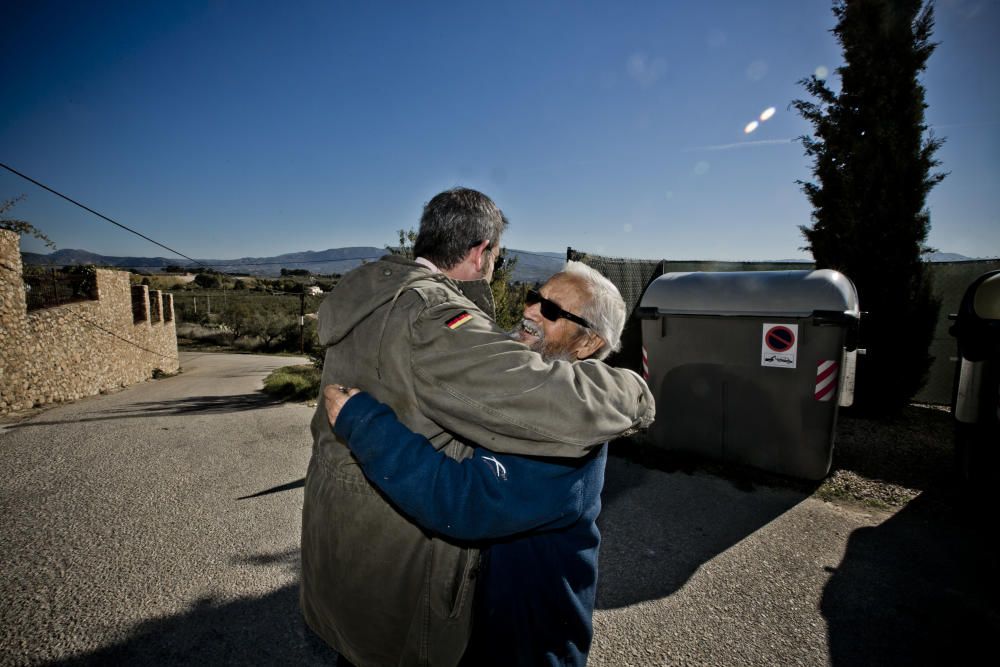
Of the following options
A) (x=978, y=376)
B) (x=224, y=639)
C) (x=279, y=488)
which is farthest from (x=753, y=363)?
(x=279, y=488)

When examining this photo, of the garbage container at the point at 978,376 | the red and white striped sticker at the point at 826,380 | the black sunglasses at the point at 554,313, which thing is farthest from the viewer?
the red and white striped sticker at the point at 826,380

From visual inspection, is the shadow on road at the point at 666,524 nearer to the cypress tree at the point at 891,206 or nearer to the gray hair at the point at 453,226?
the gray hair at the point at 453,226

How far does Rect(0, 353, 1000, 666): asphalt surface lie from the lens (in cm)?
271

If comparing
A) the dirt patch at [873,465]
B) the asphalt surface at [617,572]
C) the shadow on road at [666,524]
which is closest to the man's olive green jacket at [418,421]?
the asphalt surface at [617,572]

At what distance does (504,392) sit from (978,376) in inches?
193

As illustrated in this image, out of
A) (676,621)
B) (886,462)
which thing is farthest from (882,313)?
(676,621)

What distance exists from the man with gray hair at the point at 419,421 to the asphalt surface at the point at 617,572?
1.83 meters

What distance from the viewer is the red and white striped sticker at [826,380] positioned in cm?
454

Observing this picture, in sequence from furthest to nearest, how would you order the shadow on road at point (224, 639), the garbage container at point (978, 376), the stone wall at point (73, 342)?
the stone wall at point (73, 342) < the garbage container at point (978, 376) < the shadow on road at point (224, 639)

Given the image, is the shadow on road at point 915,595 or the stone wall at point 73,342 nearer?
the shadow on road at point 915,595

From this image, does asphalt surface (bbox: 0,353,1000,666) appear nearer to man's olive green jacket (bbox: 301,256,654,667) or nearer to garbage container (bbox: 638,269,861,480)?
garbage container (bbox: 638,269,861,480)

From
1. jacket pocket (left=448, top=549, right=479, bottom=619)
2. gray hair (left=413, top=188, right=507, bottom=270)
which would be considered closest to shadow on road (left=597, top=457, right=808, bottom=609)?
jacket pocket (left=448, top=549, right=479, bottom=619)

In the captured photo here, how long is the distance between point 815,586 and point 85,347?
15693 mm

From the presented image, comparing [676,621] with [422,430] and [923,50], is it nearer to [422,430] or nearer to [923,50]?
[422,430]
